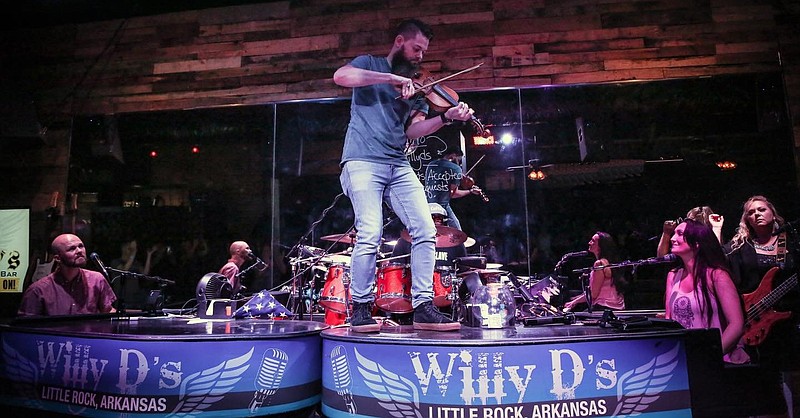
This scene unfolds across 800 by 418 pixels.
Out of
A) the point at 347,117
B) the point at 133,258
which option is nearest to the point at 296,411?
the point at 347,117

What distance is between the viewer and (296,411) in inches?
111

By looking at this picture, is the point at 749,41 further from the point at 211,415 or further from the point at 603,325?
the point at 211,415

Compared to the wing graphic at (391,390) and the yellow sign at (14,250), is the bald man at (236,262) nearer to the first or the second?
the yellow sign at (14,250)

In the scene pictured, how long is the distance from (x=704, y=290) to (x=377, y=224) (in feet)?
6.97

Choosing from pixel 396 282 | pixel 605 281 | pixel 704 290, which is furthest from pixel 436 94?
pixel 605 281

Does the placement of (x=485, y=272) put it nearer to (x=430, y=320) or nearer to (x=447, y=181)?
(x=447, y=181)

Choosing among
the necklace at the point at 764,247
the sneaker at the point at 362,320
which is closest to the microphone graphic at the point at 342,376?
the sneaker at the point at 362,320

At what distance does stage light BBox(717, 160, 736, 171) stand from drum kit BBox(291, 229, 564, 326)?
2646mm

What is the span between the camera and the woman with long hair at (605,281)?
5.11 meters

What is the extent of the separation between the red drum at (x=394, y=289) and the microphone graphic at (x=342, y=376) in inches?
50.0

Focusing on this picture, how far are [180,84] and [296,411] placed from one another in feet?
15.6

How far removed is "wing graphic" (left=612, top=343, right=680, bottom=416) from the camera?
2316 mm

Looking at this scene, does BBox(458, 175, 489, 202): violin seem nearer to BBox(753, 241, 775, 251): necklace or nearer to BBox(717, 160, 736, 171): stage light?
BBox(717, 160, 736, 171): stage light

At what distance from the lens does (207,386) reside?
2.63 meters
